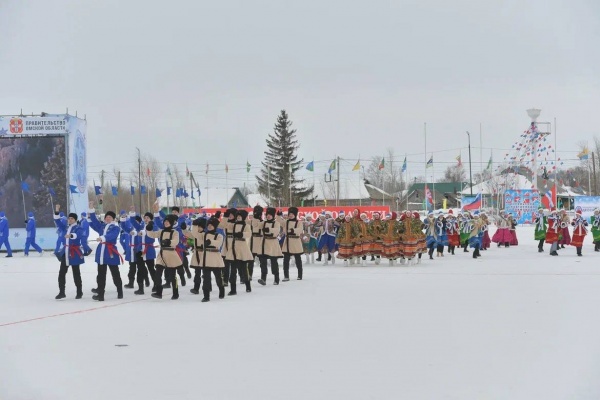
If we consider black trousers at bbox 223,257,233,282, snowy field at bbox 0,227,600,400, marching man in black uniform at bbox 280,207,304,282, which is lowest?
snowy field at bbox 0,227,600,400

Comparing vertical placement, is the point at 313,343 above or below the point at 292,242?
below

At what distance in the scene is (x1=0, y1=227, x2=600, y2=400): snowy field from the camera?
6.96 m

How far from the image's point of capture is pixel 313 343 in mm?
9109

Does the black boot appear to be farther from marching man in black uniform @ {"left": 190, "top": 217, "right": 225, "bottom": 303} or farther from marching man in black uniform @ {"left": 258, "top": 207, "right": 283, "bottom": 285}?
marching man in black uniform @ {"left": 258, "top": 207, "right": 283, "bottom": 285}

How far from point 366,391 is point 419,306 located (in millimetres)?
5736

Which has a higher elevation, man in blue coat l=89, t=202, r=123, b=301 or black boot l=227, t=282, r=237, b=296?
man in blue coat l=89, t=202, r=123, b=301

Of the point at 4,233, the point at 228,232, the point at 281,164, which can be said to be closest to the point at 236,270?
the point at 228,232

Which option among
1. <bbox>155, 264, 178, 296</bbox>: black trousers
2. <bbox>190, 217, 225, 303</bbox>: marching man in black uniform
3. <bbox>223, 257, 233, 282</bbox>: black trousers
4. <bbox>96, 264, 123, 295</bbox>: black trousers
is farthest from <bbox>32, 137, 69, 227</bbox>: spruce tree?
<bbox>190, 217, 225, 303</bbox>: marching man in black uniform

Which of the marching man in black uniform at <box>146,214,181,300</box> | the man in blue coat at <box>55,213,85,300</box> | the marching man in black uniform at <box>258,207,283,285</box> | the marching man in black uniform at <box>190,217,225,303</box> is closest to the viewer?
the marching man in black uniform at <box>190,217,225,303</box>

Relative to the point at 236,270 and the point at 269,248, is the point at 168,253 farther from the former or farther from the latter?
the point at 269,248

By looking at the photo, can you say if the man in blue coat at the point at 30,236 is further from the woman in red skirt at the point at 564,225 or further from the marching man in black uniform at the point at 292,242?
the woman in red skirt at the point at 564,225

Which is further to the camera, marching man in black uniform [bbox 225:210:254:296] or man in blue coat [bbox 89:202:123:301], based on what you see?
marching man in black uniform [bbox 225:210:254:296]

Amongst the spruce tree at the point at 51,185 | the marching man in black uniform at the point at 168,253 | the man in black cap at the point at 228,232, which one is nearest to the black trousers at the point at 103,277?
the marching man in black uniform at the point at 168,253

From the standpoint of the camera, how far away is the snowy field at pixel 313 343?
6961 millimetres
